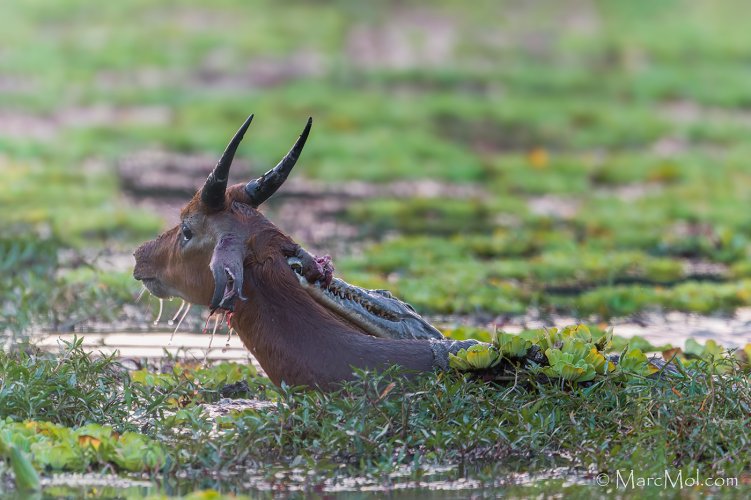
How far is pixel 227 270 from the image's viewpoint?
23.6 ft

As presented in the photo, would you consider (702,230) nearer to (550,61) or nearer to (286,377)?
(286,377)

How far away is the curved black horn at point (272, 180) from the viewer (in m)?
7.23

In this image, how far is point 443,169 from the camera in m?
21.1

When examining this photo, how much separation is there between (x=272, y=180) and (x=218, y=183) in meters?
0.31

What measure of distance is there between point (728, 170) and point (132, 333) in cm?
1314

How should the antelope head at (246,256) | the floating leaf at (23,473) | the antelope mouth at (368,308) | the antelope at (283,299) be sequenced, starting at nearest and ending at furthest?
1. the floating leaf at (23,473)
2. the antelope at (283,299)
3. the antelope head at (246,256)
4. the antelope mouth at (368,308)

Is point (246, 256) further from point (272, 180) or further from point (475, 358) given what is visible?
point (475, 358)

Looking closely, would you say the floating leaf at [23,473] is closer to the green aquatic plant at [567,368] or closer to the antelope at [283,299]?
the antelope at [283,299]

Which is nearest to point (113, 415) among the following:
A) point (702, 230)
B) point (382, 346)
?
point (382, 346)

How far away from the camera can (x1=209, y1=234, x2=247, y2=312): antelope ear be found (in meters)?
7.02

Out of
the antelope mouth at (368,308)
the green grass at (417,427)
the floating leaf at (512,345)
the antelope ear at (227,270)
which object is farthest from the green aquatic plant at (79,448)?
the floating leaf at (512,345)

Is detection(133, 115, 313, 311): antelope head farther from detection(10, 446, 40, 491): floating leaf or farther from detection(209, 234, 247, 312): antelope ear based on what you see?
detection(10, 446, 40, 491): floating leaf

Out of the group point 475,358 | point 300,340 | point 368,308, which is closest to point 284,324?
point 300,340

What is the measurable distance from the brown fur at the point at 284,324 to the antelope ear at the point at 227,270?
0.09 metres
